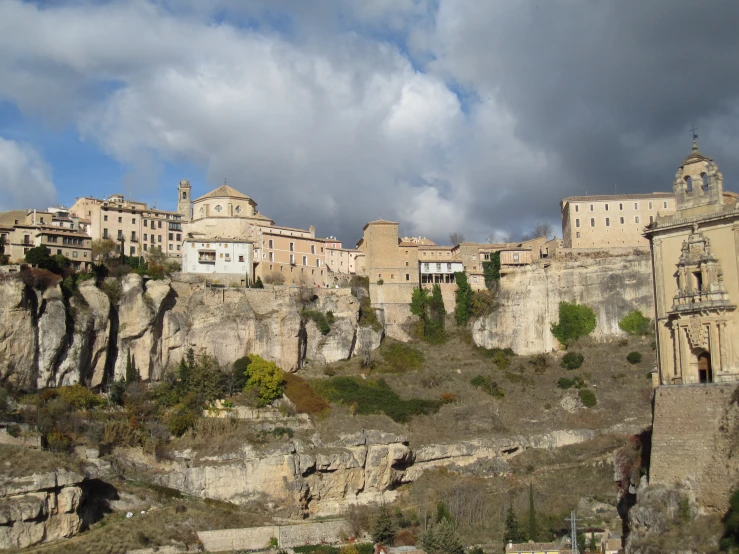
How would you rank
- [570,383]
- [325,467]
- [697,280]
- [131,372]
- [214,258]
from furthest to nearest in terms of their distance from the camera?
[214,258], [570,383], [131,372], [325,467], [697,280]

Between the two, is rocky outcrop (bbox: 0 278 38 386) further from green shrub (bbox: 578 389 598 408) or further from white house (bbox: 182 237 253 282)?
green shrub (bbox: 578 389 598 408)

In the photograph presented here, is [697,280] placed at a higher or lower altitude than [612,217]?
lower

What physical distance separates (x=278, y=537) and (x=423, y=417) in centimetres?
1635

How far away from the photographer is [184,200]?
79.2m

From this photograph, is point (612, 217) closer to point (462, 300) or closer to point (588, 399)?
point (462, 300)

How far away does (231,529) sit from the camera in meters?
42.8

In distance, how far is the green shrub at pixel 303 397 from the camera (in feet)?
184

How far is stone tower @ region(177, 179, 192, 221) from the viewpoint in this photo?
3081 inches

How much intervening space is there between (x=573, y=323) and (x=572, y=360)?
156 inches

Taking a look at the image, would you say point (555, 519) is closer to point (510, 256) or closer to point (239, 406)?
point (239, 406)

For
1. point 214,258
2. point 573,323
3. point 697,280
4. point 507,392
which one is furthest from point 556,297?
point 697,280

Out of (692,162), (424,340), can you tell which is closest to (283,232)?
(424,340)

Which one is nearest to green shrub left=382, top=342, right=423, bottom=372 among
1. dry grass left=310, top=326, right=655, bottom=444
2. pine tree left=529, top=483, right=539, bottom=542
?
dry grass left=310, top=326, right=655, bottom=444

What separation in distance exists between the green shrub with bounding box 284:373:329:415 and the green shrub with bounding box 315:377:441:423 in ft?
2.34
